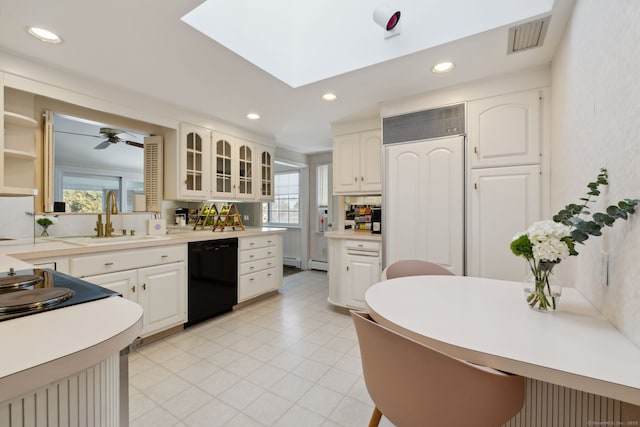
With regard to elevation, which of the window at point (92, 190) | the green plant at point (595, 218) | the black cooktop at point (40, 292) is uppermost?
the window at point (92, 190)

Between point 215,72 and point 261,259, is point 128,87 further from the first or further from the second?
point 261,259

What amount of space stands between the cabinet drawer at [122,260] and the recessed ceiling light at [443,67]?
271 centimetres

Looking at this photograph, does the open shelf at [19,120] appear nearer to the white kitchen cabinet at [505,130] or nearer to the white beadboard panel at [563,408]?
the white beadboard panel at [563,408]

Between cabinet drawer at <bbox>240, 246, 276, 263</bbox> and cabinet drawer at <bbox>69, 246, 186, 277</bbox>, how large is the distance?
766 millimetres

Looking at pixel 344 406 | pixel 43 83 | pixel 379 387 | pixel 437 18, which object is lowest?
pixel 344 406

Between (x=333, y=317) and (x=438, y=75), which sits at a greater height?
(x=438, y=75)

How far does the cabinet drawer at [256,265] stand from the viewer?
332 cm

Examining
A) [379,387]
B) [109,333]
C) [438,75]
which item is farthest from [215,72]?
[379,387]

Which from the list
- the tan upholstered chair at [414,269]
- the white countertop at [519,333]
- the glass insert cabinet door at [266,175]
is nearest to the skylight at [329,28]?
the tan upholstered chair at [414,269]

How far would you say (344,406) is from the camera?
1.67 metres

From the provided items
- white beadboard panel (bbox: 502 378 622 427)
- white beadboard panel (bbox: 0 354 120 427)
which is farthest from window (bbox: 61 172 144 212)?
white beadboard panel (bbox: 502 378 622 427)

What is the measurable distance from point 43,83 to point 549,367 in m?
3.30

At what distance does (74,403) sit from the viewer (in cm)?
66

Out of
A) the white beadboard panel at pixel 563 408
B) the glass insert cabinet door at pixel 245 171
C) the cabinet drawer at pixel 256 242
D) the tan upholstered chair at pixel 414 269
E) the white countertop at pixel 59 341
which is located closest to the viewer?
the white countertop at pixel 59 341
